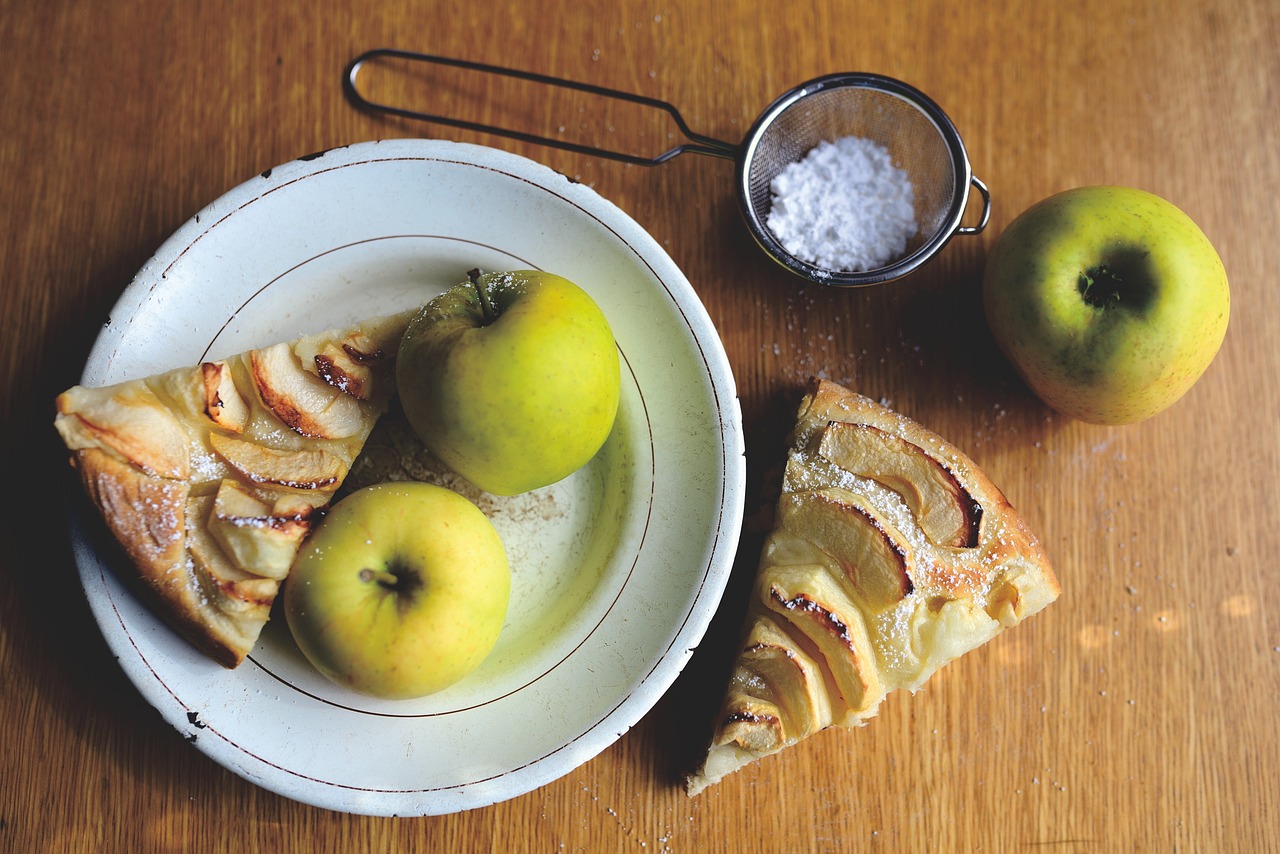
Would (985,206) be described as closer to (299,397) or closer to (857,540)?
(857,540)

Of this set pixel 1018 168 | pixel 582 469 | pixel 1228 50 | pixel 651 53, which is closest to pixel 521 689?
pixel 582 469

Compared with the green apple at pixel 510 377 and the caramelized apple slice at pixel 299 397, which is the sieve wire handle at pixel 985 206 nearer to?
the green apple at pixel 510 377

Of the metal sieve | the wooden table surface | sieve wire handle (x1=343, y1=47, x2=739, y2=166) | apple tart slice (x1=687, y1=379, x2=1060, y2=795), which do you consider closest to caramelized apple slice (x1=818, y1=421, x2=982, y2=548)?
apple tart slice (x1=687, y1=379, x2=1060, y2=795)

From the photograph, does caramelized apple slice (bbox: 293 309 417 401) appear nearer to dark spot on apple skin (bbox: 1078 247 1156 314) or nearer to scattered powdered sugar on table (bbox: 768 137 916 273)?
scattered powdered sugar on table (bbox: 768 137 916 273)

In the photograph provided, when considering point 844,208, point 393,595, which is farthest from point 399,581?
point 844,208

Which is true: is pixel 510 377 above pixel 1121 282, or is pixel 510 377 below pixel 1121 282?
below

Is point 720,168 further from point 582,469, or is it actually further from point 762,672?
point 762,672

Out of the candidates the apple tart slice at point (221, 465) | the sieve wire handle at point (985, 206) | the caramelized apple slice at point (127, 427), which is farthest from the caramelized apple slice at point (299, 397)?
the sieve wire handle at point (985, 206)
